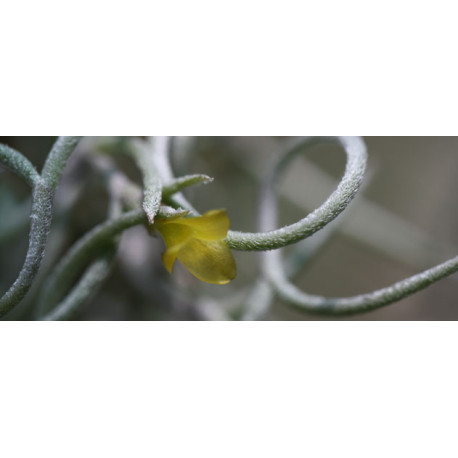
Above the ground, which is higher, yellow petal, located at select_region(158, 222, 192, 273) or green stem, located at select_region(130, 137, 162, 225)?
green stem, located at select_region(130, 137, 162, 225)

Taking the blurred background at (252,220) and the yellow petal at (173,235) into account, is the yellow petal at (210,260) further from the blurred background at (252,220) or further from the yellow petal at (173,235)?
the blurred background at (252,220)

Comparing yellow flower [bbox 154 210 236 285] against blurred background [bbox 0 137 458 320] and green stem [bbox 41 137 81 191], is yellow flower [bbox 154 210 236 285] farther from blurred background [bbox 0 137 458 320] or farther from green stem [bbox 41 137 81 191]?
blurred background [bbox 0 137 458 320]

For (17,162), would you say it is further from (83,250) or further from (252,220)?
(252,220)

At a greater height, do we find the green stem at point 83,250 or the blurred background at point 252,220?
the blurred background at point 252,220

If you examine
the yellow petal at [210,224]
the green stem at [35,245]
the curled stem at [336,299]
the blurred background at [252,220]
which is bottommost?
the green stem at [35,245]

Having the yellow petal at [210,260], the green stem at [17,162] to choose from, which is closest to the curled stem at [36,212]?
the green stem at [17,162]

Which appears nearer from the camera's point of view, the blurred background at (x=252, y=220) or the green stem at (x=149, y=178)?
the green stem at (x=149, y=178)

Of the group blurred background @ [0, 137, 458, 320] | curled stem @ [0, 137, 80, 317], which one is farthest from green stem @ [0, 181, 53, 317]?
blurred background @ [0, 137, 458, 320]
